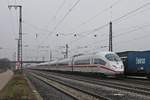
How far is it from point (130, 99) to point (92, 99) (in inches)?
74.3

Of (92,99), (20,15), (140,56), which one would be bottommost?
(92,99)

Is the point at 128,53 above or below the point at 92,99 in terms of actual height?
above

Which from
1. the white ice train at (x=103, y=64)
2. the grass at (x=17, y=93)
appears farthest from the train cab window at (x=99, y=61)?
the grass at (x=17, y=93)

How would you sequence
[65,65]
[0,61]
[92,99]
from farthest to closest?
[0,61], [65,65], [92,99]

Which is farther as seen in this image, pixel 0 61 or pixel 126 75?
pixel 0 61

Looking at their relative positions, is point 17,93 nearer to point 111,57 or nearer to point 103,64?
point 103,64

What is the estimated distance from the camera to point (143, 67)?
1597 inches

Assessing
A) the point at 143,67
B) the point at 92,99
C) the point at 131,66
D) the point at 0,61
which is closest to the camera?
the point at 92,99

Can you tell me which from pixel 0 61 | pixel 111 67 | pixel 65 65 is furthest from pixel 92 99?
pixel 0 61

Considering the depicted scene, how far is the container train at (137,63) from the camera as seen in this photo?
39.9 metres

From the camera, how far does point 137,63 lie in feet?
139

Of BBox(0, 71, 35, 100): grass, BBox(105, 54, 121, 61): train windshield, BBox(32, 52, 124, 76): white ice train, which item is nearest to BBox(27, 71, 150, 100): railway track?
BBox(0, 71, 35, 100): grass

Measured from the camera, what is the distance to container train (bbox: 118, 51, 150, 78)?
39875 mm

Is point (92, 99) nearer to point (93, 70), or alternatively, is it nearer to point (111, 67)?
point (111, 67)
